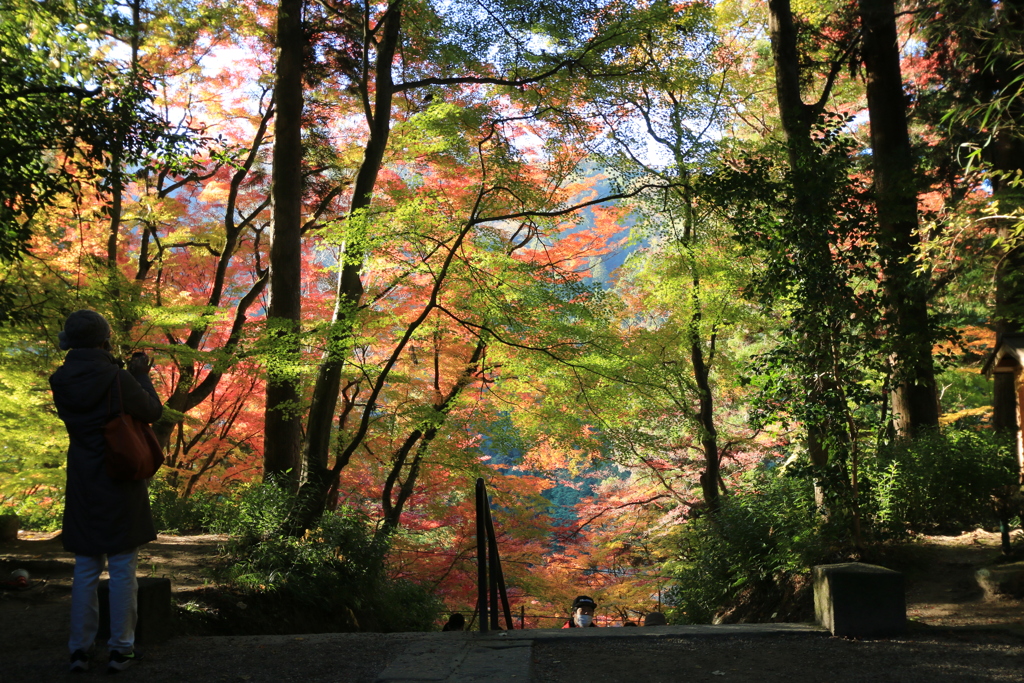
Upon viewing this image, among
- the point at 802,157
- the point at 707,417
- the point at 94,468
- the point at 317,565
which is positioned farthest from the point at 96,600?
the point at 707,417

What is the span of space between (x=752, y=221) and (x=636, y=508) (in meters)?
10.5

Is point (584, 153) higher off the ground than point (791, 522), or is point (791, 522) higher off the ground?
point (584, 153)

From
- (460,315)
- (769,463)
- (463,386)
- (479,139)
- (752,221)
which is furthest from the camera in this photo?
(769,463)

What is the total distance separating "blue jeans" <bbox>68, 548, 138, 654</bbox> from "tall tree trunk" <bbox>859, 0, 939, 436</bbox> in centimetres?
596

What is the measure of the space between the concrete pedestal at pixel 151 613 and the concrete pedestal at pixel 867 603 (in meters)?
3.81

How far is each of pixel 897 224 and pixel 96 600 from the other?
8.53 m

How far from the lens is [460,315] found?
1038 cm

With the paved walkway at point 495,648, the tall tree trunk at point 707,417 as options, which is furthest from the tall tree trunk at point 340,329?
the tall tree trunk at point 707,417

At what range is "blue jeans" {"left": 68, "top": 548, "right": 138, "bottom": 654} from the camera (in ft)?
10.7

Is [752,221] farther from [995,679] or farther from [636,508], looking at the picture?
[636,508]

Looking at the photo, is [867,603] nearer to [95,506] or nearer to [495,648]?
[495,648]

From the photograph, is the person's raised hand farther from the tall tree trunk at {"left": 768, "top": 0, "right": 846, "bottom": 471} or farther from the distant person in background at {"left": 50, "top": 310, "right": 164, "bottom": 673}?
the tall tree trunk at {"left": 768, "top": 0, "right": 846, "bottom": 471}

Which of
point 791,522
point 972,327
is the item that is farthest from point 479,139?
point 972,327

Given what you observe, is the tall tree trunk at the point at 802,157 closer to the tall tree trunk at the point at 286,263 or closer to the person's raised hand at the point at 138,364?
the person's raised hand at the point at 138,364
